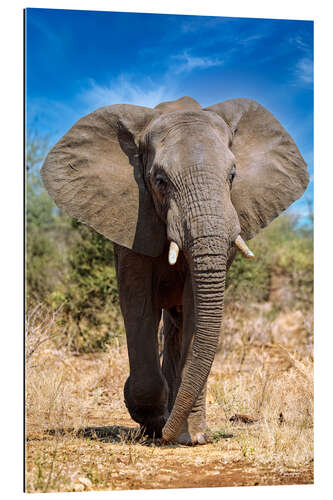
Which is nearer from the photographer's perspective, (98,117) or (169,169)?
(169,169)

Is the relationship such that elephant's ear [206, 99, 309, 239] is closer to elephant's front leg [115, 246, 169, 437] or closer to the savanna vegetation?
elephant's front leg [115, 246, 169, 437]

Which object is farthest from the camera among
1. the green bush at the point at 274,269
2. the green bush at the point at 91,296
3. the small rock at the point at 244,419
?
the green bush at the point at 274,269

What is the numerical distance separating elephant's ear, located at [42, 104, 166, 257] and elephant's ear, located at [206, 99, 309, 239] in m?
0.62

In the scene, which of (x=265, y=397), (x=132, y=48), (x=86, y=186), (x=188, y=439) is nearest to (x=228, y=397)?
(x=265, y=397)

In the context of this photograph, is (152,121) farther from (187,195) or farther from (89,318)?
(89,318)

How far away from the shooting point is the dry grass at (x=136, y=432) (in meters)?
4.93

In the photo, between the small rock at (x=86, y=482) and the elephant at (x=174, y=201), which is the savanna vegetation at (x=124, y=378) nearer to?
the small rock at (x=86, y=482)

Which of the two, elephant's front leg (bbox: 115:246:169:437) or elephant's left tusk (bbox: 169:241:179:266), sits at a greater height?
elephant's left tusk (bbox: 169:241:179:266)

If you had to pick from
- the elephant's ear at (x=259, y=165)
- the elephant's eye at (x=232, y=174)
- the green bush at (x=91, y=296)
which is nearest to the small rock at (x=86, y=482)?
the elephant's ear at (x=259, y=165)

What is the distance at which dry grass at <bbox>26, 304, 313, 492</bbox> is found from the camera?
194 inches

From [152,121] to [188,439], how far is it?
2239 millimetres

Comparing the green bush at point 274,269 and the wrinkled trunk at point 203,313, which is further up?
the green bush at point 274,269

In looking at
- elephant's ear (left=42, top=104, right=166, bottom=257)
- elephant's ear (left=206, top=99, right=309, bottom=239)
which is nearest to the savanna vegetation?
elephant's ear (left=42, top=104, right=166, bottom=257)

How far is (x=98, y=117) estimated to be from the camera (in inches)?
216
